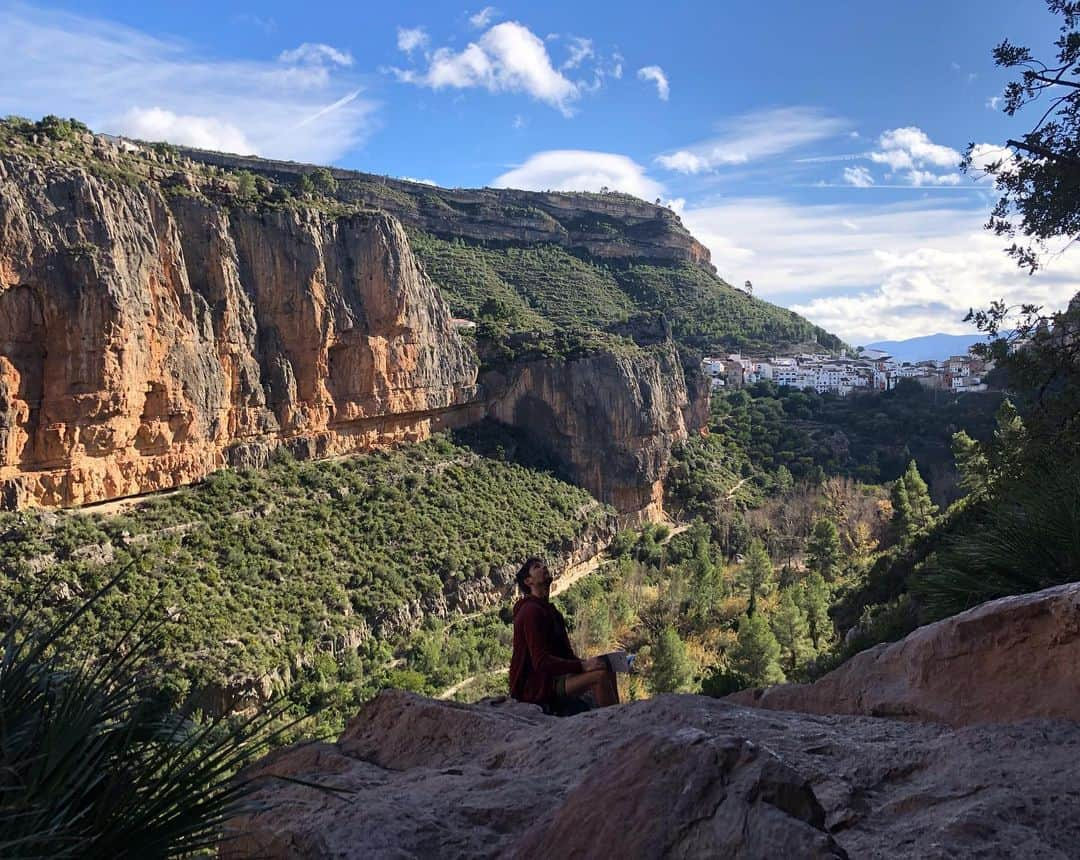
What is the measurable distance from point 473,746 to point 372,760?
0.48 meters

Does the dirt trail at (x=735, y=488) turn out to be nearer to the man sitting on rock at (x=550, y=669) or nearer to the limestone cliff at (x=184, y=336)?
the limestone cliff at (x=184, y=336)

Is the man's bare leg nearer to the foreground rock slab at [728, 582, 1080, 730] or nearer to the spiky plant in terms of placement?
the foreground rock slab at [728, 582, 1080, 730]

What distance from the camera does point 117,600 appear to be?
1602 centimetres

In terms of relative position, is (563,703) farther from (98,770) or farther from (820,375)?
(820,375)

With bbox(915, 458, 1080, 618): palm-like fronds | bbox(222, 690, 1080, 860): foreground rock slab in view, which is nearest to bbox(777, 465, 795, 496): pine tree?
bbox(915, 458, 1080, 618): palm-like fronds

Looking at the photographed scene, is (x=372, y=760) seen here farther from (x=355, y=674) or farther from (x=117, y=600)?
(x=355, y=674)

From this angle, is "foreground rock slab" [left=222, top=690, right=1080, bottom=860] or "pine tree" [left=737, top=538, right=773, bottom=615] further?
"pine tree" [left=737, top=538, right=773, bottom=615]

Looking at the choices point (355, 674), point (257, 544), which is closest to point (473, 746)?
point (355, 674)

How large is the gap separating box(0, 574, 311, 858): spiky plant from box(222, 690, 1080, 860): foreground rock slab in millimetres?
166

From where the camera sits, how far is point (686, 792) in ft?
5.49

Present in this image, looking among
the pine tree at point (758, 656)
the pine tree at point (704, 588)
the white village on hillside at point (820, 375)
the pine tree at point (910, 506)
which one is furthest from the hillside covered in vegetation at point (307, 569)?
the white village on hillside at point (820, 375)

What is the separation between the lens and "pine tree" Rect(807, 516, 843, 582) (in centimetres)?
3000

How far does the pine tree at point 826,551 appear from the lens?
3000 cm

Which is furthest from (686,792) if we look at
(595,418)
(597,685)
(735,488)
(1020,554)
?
(735,488)
